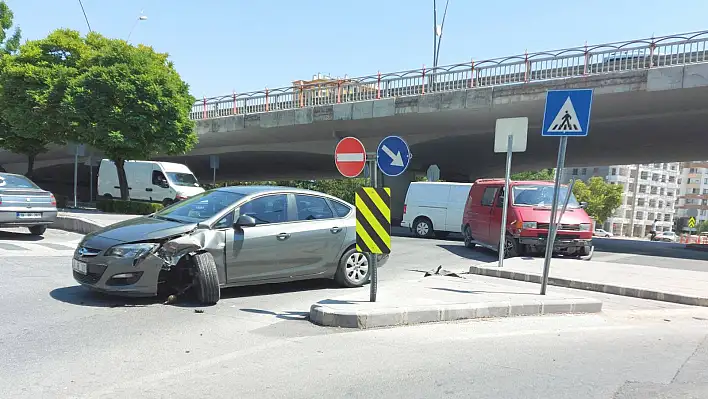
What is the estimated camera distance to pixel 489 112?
2150cm

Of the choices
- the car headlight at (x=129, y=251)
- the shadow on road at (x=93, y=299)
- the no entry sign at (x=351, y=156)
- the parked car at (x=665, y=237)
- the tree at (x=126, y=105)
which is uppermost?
the tree at (x=126, y=105)

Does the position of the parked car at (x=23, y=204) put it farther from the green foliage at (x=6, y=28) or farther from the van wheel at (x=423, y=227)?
the green foliage at (x=6, y=28)

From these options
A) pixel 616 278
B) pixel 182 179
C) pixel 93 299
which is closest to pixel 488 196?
pixel 616 278

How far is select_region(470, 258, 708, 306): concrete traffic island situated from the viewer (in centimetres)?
893

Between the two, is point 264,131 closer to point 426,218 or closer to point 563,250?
point 426,218

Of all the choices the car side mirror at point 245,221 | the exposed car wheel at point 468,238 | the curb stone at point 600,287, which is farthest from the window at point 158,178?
the car side mirror at point 245,221

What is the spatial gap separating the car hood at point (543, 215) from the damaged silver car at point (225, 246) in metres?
5.78

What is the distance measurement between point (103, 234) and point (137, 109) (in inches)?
613

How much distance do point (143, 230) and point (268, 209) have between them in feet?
5.56

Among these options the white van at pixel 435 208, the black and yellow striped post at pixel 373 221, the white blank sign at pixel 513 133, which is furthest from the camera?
the white van at pixel 435 208

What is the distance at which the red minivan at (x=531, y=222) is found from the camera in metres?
12.8

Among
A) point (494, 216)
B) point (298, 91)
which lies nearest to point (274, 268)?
point (494, 216)

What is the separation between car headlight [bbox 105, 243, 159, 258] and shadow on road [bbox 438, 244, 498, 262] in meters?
8.79

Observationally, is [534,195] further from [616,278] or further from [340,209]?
[340,209]
